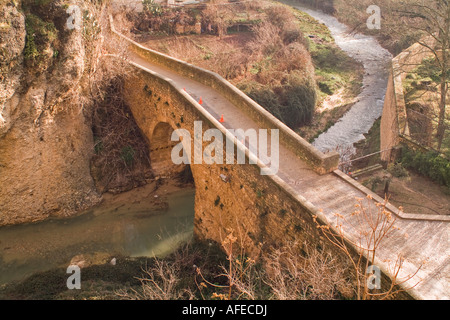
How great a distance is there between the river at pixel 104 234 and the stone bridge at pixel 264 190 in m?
2.18

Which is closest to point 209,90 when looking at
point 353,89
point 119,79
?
point 119,79

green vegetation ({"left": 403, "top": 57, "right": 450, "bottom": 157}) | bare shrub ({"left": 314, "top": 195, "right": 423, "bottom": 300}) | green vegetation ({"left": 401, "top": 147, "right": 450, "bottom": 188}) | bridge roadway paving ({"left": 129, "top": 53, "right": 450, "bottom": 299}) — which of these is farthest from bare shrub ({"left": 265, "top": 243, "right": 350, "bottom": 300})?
green vegetation ({"left": 403, "top": 57, "right": 450, "bottom": 157})

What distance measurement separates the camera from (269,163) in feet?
35.1

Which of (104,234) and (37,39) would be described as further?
(104,234)

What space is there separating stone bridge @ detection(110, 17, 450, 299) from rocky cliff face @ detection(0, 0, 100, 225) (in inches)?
118

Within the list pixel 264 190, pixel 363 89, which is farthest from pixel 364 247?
pixel 363 89

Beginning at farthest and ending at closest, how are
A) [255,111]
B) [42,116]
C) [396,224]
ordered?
1. [42,116]
2. [255,111]
3. [396,224]

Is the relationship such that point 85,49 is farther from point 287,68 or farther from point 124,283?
point 287,68

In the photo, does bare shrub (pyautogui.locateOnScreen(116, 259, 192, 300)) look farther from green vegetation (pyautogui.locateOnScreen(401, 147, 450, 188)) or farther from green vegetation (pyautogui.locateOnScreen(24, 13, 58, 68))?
green vegetation (pyautogui.locateOnScreen(401, 147, 450, 188))

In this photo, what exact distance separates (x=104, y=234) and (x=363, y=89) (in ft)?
66.7

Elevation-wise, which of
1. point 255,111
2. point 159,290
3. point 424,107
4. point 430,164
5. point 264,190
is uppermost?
point 255,111

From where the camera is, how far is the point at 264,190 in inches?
376

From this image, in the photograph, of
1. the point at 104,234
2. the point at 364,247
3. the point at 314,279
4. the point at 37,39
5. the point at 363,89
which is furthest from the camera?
the point at 363,89

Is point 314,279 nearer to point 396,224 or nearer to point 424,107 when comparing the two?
point 396,224
